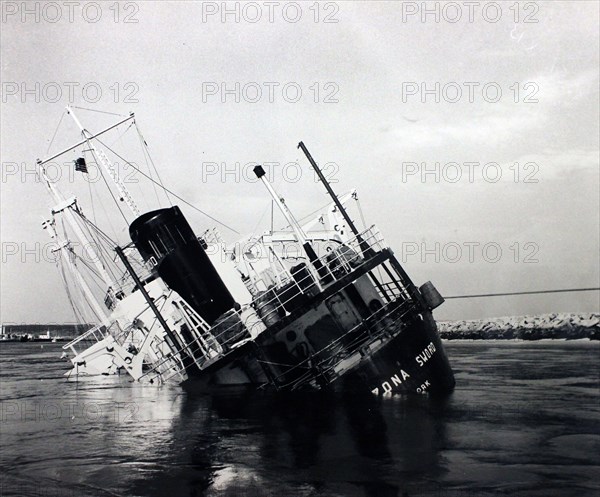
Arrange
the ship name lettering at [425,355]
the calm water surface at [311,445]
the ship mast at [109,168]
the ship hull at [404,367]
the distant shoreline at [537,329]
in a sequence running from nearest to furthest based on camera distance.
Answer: the calm water surface at [311,445]
the ship hull at [404,367]
the ship name lettering at [425,355]
the ship mast at [109,168]
the distant shoreline at [537,329]

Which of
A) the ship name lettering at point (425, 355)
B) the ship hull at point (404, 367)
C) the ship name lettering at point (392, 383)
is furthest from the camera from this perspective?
the ship name lettering at point (425, 355)

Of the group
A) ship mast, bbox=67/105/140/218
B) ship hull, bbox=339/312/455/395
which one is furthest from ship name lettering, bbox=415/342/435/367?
ship mast, bbox=67/105/140/218

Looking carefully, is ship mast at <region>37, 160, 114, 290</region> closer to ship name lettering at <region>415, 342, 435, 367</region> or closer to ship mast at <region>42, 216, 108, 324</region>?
ship mast at <region>42, 216, 108, 324</region>

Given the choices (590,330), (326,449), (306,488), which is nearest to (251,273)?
(326,449)

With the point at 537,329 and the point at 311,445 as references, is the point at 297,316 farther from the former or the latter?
the point at 537,329

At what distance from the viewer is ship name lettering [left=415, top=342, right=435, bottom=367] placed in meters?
16.8

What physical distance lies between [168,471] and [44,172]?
58.3 feet

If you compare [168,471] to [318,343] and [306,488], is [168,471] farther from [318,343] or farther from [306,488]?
[318,343]

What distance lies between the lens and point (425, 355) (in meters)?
17.0

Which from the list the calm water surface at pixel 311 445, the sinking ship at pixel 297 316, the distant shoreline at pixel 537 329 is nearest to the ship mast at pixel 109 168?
the sinking ship at pixel 297 316

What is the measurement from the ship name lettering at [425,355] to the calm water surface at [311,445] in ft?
3.34

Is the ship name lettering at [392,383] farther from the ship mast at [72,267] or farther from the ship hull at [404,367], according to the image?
the ship mast at [72,267]

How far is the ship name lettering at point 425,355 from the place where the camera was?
16.8 meters

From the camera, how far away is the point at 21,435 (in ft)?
50.7
